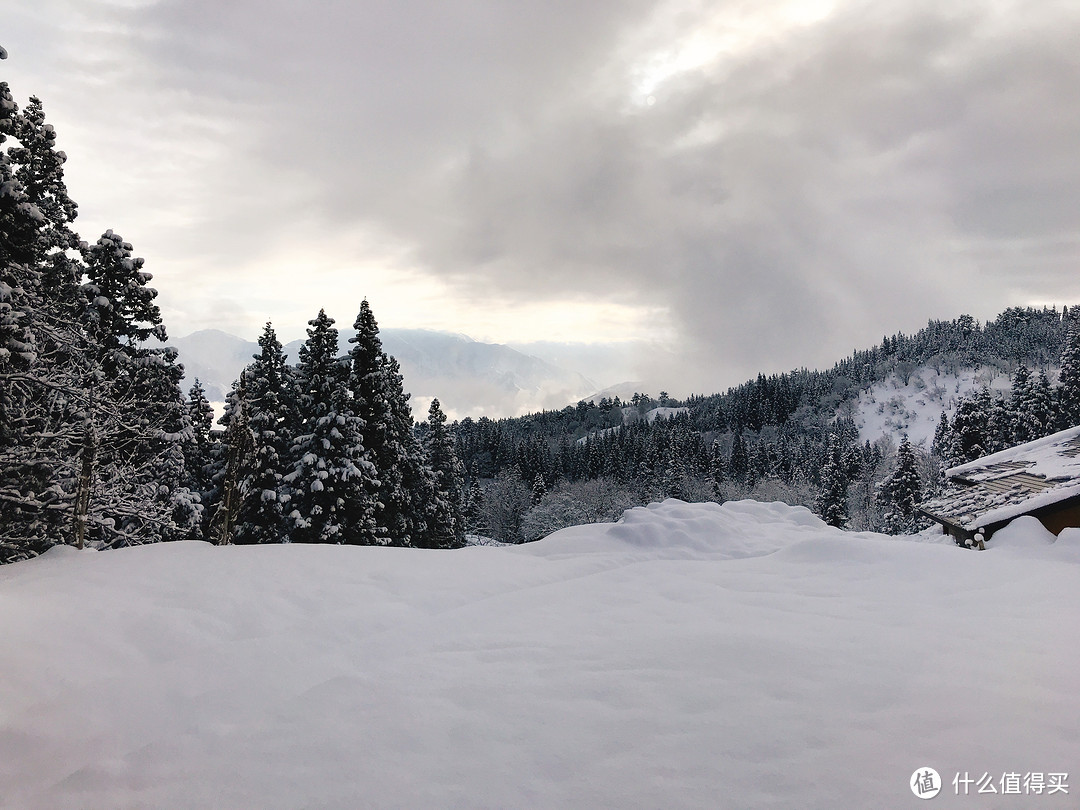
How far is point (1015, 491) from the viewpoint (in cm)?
1681

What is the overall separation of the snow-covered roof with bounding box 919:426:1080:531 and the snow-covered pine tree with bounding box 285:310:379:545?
21.8 m

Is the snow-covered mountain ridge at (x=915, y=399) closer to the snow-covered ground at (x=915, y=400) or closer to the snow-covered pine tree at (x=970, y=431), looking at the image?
the snow-covered ground at (x=915, y=400)

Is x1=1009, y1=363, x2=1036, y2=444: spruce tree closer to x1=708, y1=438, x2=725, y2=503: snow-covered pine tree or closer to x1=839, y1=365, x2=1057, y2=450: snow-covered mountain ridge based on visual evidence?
x1=708, y1=438, x2=725, y2=503: snow-covered pine tree

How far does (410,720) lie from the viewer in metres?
4.56

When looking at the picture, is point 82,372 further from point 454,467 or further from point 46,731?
point 454,467

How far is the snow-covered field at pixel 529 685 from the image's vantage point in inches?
147

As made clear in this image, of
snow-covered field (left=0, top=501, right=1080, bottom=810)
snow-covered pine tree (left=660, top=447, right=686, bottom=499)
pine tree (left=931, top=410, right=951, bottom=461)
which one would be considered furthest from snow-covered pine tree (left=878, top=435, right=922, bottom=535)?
snow-covered field (left=0, top=501, right=1080, bottom=810)

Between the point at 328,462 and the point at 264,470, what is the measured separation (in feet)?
10.7

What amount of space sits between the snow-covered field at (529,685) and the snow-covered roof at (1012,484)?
786 cm

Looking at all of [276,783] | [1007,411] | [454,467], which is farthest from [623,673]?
[1007,411]

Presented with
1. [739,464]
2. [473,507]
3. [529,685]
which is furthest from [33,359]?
[739,464]

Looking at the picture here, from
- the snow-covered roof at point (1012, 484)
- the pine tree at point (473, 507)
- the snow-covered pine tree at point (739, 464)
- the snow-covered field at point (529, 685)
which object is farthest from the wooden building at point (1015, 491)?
the snow-covered pine tree at point (739, 464)

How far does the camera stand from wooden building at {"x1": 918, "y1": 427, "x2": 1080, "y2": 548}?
1478cm

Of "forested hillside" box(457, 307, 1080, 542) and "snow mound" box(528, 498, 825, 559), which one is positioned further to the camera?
"forested hillside" box(457, 307, 1080, 542)
